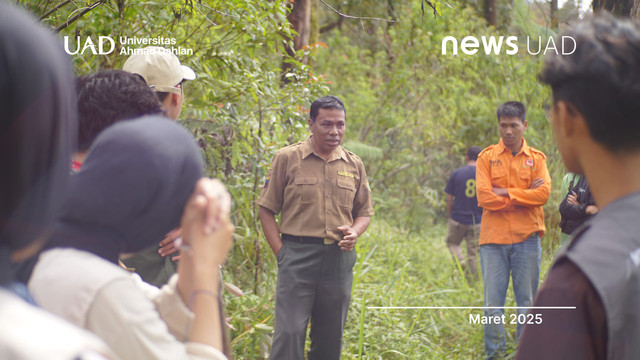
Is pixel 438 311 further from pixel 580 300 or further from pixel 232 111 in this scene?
pixel 580 300

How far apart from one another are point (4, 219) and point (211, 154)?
12.0 ft

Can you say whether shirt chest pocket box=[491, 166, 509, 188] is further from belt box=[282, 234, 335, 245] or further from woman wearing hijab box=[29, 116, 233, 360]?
woman wearing hijab box=[29, 116, 233, 360]

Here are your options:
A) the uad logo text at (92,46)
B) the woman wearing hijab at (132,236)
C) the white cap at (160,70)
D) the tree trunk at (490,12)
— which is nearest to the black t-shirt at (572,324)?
the woman wearing hijab at (132,236)

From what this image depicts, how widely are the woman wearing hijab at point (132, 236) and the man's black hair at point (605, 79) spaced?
81cm

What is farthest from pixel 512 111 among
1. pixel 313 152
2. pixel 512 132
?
pixel 313 152

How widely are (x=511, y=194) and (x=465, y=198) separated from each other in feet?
9.96

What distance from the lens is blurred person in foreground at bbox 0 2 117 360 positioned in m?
0.78

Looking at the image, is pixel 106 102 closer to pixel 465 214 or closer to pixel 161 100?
pixel 161 100

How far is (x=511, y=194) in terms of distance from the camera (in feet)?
15.3

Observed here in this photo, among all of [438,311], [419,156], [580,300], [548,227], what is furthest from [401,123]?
[580,300]

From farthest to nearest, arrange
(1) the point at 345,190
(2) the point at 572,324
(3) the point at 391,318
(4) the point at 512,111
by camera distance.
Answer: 1. (3) the point at 391,318
2. (4) the point at 512,111
3. (1) the point at 345,190
4. (2) the point at 572,324

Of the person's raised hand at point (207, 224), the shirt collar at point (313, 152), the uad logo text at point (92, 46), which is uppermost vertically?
the uad logo text at point (92, 46)

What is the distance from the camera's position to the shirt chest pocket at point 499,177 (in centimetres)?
481

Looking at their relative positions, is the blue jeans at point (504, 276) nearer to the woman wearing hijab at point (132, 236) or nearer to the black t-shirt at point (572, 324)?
the black t-shirt at point (572, 324)
